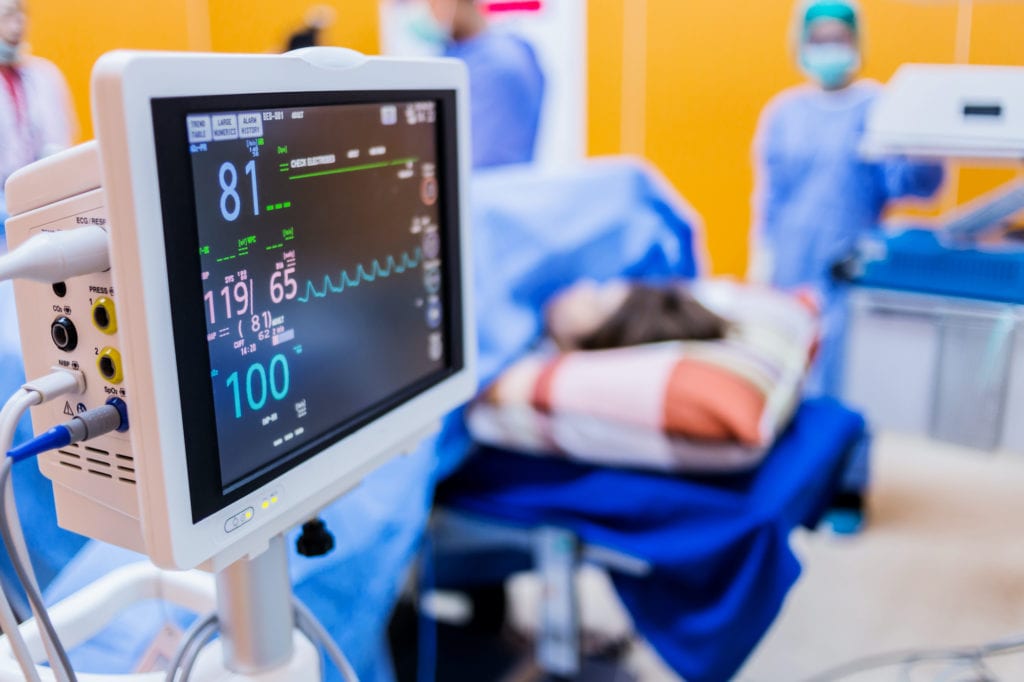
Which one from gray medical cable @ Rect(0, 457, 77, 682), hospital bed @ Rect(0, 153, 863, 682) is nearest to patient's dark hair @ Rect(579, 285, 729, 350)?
hospital bed @ Rect(0, 153, 863, 682)

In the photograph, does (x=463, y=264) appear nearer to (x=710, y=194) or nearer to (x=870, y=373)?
(x=870, y=373)

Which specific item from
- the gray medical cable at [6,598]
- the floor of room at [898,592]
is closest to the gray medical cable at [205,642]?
the gray medical cable at [6,598]

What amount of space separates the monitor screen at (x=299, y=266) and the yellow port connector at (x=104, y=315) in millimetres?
46

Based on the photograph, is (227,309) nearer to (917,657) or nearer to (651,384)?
(651,384)

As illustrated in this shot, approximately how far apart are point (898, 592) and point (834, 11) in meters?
1.48

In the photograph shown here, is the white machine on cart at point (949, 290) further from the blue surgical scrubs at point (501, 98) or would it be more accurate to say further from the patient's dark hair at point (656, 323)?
the blue surgical scrubs at point (501, 98)

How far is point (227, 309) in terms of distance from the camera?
68 centimetres

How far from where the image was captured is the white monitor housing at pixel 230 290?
1.98ft

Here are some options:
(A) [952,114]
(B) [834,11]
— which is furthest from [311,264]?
(B) [834,11]

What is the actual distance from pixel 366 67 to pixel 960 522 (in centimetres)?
223

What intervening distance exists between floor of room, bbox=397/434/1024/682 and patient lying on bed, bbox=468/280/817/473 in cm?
37

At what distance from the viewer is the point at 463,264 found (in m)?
1.04

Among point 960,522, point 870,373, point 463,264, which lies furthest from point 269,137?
point 960,522

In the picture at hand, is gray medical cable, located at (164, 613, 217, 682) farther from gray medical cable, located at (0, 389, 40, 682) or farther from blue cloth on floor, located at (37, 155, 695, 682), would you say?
blue cloth on floor, located at (37, 155, 695, 682)
